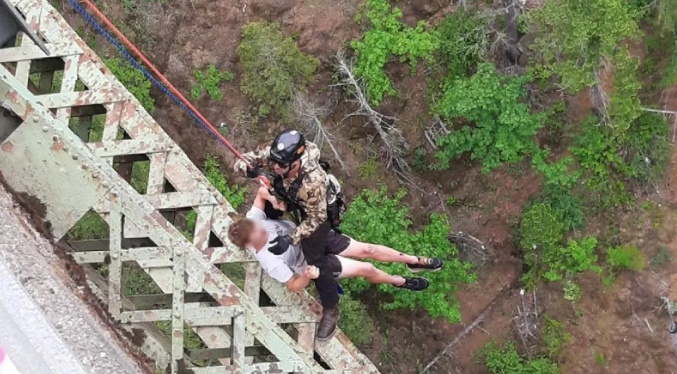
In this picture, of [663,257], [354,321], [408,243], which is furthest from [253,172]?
[663,257]

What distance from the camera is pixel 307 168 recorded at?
4.46 m

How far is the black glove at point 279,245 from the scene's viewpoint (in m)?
4.50

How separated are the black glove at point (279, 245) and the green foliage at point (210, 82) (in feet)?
12.1

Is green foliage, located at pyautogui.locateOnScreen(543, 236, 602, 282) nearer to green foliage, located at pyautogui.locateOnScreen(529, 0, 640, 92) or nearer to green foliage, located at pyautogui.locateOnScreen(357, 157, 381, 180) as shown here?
green foliage, located at pyautogui.locateOnScreen(529, 0, 640, 92)

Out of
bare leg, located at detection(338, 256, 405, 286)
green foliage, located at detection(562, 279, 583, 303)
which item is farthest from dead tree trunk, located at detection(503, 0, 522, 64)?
bare leg, located at detection(338, 256, 405, 286)

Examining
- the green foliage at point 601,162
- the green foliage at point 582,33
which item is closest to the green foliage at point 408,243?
the green foliage at point 601,162

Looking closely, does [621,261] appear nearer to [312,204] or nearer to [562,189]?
[562,189]

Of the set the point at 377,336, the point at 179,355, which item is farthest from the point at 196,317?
the point at 377,336

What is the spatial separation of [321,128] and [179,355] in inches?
151

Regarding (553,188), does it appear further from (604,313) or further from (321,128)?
(321,128)

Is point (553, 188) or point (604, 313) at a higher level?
point (553, 188)

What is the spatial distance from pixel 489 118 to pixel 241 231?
13.3ft

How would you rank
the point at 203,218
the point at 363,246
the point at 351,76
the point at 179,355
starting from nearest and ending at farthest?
the point at 179,355 → the point at 203,218 → the point at 363,246 → the point at 351,76

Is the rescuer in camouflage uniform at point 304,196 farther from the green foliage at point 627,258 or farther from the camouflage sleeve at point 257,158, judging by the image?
the green foliage at point 627,258
